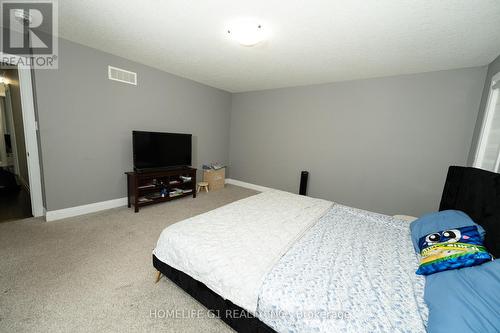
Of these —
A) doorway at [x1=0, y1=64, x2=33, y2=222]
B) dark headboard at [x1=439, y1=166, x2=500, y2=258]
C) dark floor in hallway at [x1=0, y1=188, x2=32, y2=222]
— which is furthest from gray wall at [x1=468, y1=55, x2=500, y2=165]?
dark floor in hallway at [x1=0, y1=188, x2=32, y2=222]

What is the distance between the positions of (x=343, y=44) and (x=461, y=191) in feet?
6.54

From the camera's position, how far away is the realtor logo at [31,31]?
199 cm

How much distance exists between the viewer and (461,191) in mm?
1885

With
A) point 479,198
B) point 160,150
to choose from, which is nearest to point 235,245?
point 479,198

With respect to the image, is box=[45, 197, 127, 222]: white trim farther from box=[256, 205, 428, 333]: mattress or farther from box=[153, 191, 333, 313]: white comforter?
box=[256, 205, 428, 333]: mattress

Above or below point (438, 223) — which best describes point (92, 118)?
above

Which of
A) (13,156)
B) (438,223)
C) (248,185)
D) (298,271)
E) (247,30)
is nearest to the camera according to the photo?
(298,271)

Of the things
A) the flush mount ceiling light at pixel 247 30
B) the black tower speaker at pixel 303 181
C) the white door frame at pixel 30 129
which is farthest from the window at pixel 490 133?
the white door frame at pixel 30 129

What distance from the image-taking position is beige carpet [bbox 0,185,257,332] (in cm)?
139

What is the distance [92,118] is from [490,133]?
5439 millimetres

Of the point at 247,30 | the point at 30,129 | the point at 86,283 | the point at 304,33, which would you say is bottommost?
the point at 86,283

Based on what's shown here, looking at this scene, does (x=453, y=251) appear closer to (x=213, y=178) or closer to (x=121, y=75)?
(x=213, y=178)

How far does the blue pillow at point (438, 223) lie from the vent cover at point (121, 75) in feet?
14.3

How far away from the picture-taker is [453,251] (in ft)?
3.86
